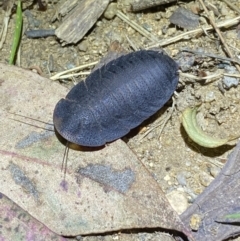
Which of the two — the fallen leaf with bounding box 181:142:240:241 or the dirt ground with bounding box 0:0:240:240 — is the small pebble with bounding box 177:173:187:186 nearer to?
the dirt ground with bounding box 0:0:240:240

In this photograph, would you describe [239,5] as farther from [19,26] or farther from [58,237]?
[58,237]

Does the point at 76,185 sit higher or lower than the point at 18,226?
higher

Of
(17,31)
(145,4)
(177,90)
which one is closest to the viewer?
(177,90)

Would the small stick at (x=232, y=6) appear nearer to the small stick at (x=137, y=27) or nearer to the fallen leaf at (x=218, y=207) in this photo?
the small stick at (x=137, y=27)

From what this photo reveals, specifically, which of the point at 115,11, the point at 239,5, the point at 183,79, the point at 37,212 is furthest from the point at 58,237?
the point at 239,5

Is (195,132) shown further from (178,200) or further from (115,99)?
(115,99)

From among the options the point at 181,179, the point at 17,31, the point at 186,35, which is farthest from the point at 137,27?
the point at 181,179
